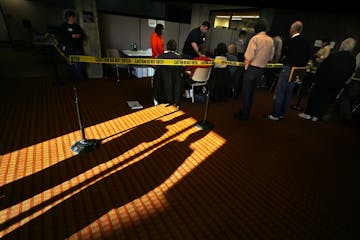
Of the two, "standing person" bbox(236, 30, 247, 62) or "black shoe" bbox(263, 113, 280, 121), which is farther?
"standing person" bbox(236, 30, 247, 62)

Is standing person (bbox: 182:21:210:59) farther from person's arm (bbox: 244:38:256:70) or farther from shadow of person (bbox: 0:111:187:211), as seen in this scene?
shadow of person (bbox: 0:111:187:211)

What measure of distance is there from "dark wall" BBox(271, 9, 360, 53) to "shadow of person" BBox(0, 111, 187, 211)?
17.0 ft

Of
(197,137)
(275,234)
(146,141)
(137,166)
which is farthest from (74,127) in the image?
(275,234)

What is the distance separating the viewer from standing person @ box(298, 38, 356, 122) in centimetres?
303

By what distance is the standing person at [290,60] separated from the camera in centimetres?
288

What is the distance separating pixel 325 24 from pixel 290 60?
3.75 meters

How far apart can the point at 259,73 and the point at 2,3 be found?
11895 millimetres

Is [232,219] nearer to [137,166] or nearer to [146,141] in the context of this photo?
[137,166]

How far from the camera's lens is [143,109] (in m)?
3.53

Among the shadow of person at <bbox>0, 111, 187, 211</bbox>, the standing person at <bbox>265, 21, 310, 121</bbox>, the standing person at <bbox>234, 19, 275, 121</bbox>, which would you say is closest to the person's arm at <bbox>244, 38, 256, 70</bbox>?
the standing person at <bbox>234, 19, 275, 121</bbox>

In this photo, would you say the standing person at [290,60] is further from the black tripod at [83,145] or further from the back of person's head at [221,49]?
the black tripod at [83,145]

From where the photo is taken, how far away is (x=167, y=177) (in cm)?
195

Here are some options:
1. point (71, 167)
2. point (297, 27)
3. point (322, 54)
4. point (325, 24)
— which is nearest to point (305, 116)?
point (297, 27)

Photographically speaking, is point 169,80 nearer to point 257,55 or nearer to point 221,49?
point 221,49
